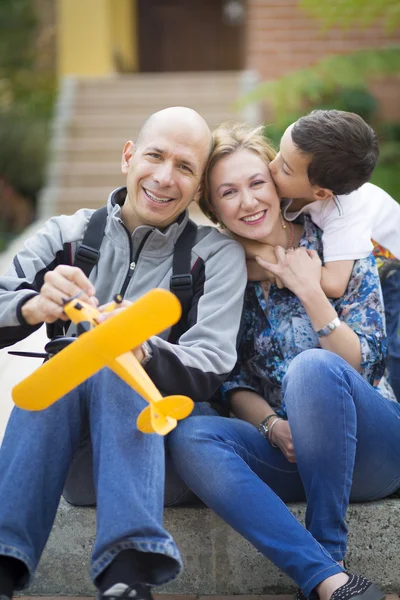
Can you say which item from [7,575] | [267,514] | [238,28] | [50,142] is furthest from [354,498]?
[238,28]

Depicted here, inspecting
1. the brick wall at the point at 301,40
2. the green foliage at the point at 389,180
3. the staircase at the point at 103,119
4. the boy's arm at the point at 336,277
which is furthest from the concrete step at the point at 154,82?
the boy's arm at the point at 336,277

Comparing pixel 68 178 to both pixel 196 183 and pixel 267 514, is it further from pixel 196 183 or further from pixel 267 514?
pixel 267 514

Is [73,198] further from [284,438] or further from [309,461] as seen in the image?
[309,461]

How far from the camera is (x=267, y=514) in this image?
91.2 inches

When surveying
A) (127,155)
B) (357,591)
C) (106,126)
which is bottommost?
(106,126)

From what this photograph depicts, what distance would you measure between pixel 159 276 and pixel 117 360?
A: 0.75 m

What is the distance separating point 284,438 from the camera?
102 inches

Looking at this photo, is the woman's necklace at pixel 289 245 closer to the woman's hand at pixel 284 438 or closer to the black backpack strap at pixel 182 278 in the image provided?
the black backpack strap at pixel 182 278

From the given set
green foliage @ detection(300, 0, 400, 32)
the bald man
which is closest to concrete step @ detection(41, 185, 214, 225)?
green foliage @ detection(300, 0, 400, 32)

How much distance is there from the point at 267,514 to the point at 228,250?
90cm

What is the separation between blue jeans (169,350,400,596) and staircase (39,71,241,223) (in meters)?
6.80

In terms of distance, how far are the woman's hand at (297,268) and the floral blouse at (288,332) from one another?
109mm

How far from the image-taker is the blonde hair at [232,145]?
2.83 m

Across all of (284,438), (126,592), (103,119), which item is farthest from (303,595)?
(103,119)
